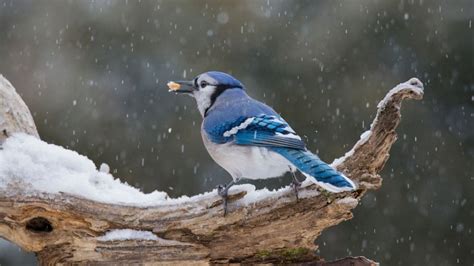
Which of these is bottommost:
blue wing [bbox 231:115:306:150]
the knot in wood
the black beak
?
the knot in wood

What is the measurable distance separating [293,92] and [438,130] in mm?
1017

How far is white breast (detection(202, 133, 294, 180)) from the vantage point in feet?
10.6

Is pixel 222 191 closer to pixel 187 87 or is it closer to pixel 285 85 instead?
pixel 187 87

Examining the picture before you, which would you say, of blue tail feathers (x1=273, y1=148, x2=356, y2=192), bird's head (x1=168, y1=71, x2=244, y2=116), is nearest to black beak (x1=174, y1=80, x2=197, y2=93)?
bird's head (x1=168, y1=71, x2=244, y2=116)

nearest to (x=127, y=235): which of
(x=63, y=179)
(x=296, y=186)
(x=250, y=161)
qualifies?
(x=63, y=179)

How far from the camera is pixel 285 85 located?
6.69 m

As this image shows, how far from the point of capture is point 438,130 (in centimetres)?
667

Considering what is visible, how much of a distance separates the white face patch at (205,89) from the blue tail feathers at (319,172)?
24.2 inches

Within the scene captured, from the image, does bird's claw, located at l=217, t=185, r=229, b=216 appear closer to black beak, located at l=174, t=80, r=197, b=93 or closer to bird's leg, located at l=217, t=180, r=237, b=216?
bird's leg, located at l=217, t=180, r=237, b=216

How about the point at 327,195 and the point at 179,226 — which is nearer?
the point at 327,195

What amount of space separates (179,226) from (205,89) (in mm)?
637

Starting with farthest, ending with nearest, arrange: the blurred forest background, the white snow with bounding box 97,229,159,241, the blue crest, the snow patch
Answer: the blurred forest background
the blue crest
the white snow with bounding box 97,229,159,241
the snow patch

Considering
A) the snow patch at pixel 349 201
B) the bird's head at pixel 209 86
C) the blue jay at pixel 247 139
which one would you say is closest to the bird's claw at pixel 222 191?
the blue jay at pixel 247 139

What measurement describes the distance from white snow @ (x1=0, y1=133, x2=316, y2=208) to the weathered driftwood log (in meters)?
0.02
